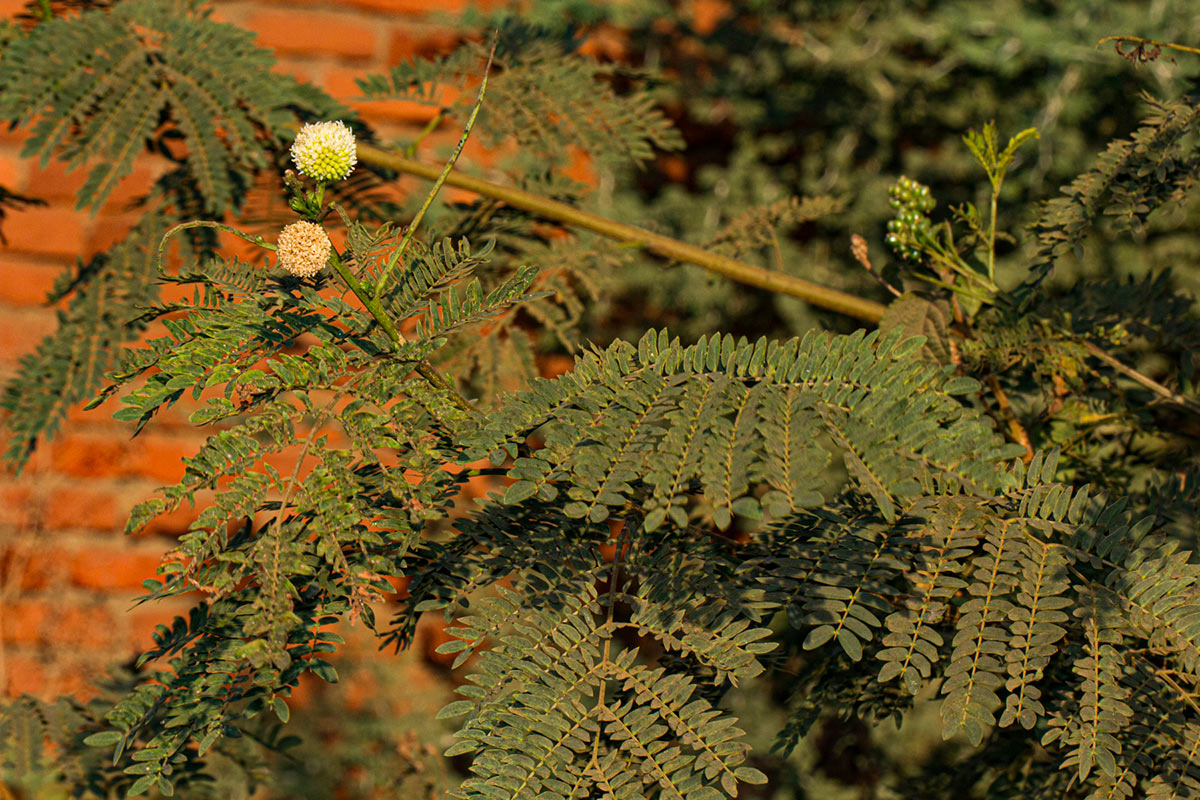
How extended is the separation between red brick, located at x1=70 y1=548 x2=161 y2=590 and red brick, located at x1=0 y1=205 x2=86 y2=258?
0.55 metres

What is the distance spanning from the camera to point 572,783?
449 millimetres

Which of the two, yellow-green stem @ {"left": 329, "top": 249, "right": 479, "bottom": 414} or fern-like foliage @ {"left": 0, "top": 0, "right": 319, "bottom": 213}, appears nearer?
yellow-green stem @ {"left": 329, "top": 249, "right": 479, "bottom": 414}

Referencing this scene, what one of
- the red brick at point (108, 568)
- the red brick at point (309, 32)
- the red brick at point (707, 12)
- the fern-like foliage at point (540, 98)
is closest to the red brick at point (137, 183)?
the red brick at point (309, 32)

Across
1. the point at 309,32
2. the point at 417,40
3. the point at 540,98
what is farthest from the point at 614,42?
the point at 540,98

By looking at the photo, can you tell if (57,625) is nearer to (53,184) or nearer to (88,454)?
(88,454)

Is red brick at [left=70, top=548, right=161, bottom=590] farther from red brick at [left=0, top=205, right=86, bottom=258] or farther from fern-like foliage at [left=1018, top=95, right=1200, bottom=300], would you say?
fern-like foliage at [left=1018, top=95, right=1200, bottom=300]

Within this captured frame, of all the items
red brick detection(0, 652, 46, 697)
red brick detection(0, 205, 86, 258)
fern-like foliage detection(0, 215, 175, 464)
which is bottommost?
red brick detection(0, 652, 46, 697)

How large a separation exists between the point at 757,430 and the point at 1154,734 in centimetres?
26

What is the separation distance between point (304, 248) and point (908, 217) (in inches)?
17.6

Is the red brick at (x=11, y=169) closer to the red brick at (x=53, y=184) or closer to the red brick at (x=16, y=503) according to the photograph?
the red brick at (x=53, y=184)

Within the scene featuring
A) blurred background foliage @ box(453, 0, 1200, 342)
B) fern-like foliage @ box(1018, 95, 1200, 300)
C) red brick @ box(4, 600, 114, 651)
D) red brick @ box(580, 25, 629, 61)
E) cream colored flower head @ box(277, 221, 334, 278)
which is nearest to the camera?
cream colored flower head @ box(277, 221, 334, 278)

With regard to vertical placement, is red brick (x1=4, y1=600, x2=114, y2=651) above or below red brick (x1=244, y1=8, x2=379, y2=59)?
below

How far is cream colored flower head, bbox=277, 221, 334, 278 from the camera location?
0.44m

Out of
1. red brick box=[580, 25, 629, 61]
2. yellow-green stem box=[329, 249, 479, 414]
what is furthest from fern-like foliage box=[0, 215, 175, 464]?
red brick box=[580, 25, 629, 61]
